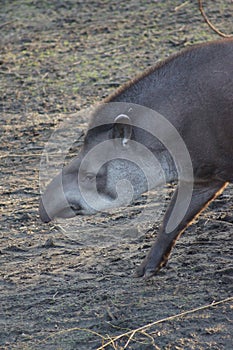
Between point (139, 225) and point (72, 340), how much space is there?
168 cm

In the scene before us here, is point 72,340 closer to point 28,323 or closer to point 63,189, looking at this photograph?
point 28,323

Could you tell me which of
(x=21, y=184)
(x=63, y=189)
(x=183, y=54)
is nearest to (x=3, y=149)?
(x=21, y=184)

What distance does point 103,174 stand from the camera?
18.0ft

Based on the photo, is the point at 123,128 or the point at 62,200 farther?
the point at 62,200

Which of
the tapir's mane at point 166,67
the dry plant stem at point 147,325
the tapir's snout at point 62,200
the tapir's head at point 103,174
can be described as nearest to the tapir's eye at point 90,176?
the tapir's head at point 103,174

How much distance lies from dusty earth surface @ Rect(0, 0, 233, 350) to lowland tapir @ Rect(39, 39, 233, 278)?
0.33 metres

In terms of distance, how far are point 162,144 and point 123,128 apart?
28 centimetres

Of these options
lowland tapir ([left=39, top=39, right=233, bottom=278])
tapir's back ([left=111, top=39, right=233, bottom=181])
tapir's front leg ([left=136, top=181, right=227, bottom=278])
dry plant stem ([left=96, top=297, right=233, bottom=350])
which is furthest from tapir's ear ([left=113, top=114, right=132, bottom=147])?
dry plant stem ([left=96, top=297, right=233, bottom=350])

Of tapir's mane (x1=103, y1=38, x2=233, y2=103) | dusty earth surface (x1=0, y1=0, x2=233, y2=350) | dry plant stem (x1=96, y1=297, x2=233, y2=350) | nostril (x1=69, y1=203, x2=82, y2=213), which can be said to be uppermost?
tapir's mane (x1=103, y1=38, x2=233, y2=103)

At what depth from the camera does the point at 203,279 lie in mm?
5426

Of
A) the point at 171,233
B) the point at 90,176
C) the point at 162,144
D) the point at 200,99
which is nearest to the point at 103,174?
the point at 90,176

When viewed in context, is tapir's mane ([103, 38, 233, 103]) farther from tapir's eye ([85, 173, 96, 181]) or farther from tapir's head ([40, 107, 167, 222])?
tapir's eye ([85, 173, 96, 181])

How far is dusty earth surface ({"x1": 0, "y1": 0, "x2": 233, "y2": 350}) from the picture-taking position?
4.90m

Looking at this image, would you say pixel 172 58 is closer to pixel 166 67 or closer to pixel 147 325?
pixel 166 67
